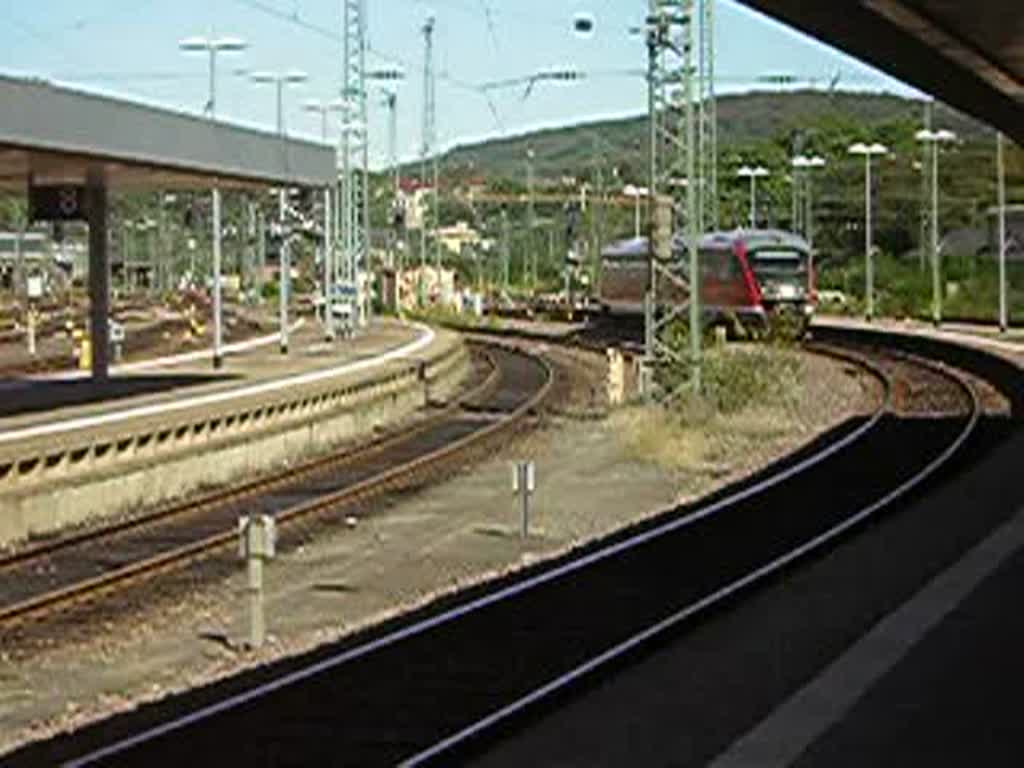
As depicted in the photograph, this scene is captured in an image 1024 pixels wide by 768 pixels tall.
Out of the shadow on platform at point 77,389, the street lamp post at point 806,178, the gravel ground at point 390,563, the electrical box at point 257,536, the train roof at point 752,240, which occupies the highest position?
the street lamp post at point 806,178

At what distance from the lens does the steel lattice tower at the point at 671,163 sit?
3822cm

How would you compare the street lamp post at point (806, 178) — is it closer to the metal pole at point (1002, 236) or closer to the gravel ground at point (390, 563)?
the metal pole at point (1002, 236)

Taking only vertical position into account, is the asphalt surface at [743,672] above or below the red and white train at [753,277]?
below

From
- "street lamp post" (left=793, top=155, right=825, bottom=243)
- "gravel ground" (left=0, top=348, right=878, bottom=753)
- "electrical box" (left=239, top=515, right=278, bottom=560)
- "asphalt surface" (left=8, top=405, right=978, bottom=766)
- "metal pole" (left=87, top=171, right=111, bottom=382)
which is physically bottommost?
"gravel ground" (left=0, top=348, right=878, bottom=753)

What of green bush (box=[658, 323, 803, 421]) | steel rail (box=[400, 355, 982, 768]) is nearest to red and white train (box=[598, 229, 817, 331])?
green bush (box=[658, 323, 803, 421])

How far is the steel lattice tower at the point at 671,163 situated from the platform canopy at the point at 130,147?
7545mm

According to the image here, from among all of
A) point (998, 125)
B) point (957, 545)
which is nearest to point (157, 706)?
point (957, 545)

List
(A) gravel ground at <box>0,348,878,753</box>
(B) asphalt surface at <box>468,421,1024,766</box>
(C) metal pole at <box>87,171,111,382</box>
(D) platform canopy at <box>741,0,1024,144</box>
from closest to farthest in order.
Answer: (B) asphalt surface at <box>468,421,1024,766</box> < (A) gravel ground at <box>0,348,878,753</box> < (D) platform canopy at <box>741,0,1024,144</box> < (C) metal pole at <box>87,171,111,382</box>

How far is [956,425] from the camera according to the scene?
117ft

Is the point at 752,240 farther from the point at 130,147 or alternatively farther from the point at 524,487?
the point at 524,487

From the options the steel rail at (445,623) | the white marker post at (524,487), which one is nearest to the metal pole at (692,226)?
the steel rail at (445,623)

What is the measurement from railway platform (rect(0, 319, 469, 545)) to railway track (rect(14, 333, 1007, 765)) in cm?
799

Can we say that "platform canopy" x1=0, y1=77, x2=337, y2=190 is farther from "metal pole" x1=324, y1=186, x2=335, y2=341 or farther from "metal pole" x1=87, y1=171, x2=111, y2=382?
"metal pole" x1=324, y1=186, x2=335, y2=341

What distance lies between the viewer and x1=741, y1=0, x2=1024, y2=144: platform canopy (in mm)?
16594
